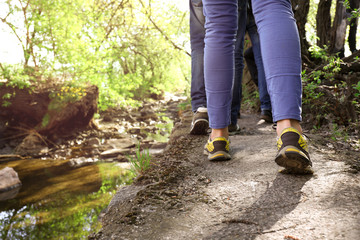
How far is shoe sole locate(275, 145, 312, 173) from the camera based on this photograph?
133 centimetres

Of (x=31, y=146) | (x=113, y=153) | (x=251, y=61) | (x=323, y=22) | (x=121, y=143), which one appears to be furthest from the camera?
(x=121, y=143)

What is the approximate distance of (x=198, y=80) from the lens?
2.94m

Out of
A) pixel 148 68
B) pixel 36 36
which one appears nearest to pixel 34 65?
pixel 36 36

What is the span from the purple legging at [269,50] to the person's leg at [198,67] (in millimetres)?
952

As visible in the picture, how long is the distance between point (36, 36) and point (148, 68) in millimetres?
15360

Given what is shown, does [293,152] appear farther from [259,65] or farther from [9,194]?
[9,194]

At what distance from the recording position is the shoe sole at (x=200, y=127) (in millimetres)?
2791

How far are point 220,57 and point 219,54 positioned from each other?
0.06 ft

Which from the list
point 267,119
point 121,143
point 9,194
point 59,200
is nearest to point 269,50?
point 267,119

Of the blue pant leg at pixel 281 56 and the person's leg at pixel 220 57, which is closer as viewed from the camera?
the blue pant leg at pixel 281 56

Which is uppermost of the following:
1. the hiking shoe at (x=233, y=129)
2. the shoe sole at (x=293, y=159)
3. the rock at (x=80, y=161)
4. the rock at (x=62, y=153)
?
the shoe sole at (x=293, y=159)

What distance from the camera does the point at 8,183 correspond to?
500 centimetres

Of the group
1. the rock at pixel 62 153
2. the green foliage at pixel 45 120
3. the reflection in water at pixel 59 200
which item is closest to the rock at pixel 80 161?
the reflection in water at pixel 59 200

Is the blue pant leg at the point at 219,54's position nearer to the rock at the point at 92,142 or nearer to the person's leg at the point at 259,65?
the person's leg at the point at 259,65
